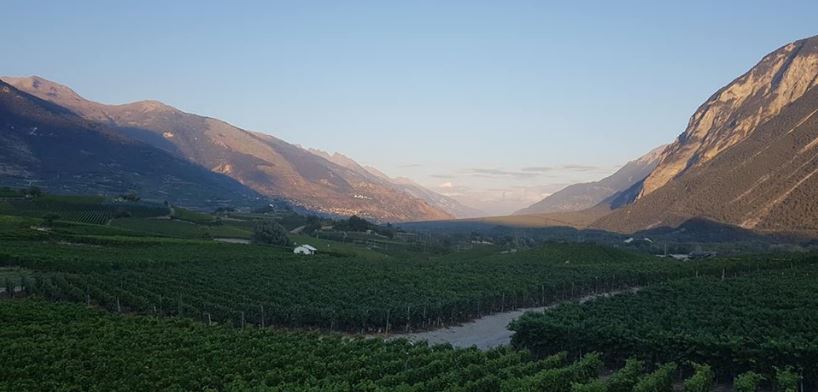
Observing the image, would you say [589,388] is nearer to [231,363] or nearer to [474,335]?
[231,363]

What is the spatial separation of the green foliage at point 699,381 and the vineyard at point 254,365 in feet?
0.31

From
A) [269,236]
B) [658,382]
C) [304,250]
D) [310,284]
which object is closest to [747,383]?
[658,382]

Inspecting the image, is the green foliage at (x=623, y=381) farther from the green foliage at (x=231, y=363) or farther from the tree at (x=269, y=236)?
the tree at (x=269, y=236)

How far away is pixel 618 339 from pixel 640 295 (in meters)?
21.0

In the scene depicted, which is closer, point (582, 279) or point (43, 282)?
point (43, 282)

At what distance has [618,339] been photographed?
34219mm

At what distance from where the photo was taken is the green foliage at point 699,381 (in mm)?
25734

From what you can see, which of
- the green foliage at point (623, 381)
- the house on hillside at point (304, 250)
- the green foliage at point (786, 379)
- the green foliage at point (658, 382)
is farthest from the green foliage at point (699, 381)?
the house on hillside at point (304, 250)

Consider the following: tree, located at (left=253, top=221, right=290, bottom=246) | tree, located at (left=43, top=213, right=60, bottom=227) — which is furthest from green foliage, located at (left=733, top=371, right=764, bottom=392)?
tree, located at (left=43, top=213, right=60, bottom=227)

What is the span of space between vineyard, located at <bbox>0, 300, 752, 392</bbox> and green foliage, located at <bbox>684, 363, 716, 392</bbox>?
9cm

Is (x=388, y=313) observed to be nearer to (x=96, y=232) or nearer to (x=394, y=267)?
(x=394, y=267)

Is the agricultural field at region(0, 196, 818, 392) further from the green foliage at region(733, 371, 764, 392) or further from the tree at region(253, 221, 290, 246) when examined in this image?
the tree at region(253, 221, 290, 246)

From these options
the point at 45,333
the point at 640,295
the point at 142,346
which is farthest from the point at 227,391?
the point at 640,295

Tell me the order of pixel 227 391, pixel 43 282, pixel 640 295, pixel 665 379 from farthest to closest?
pixel 640 295
pixel 43 282
pixel 665 379
pixel 227 391
